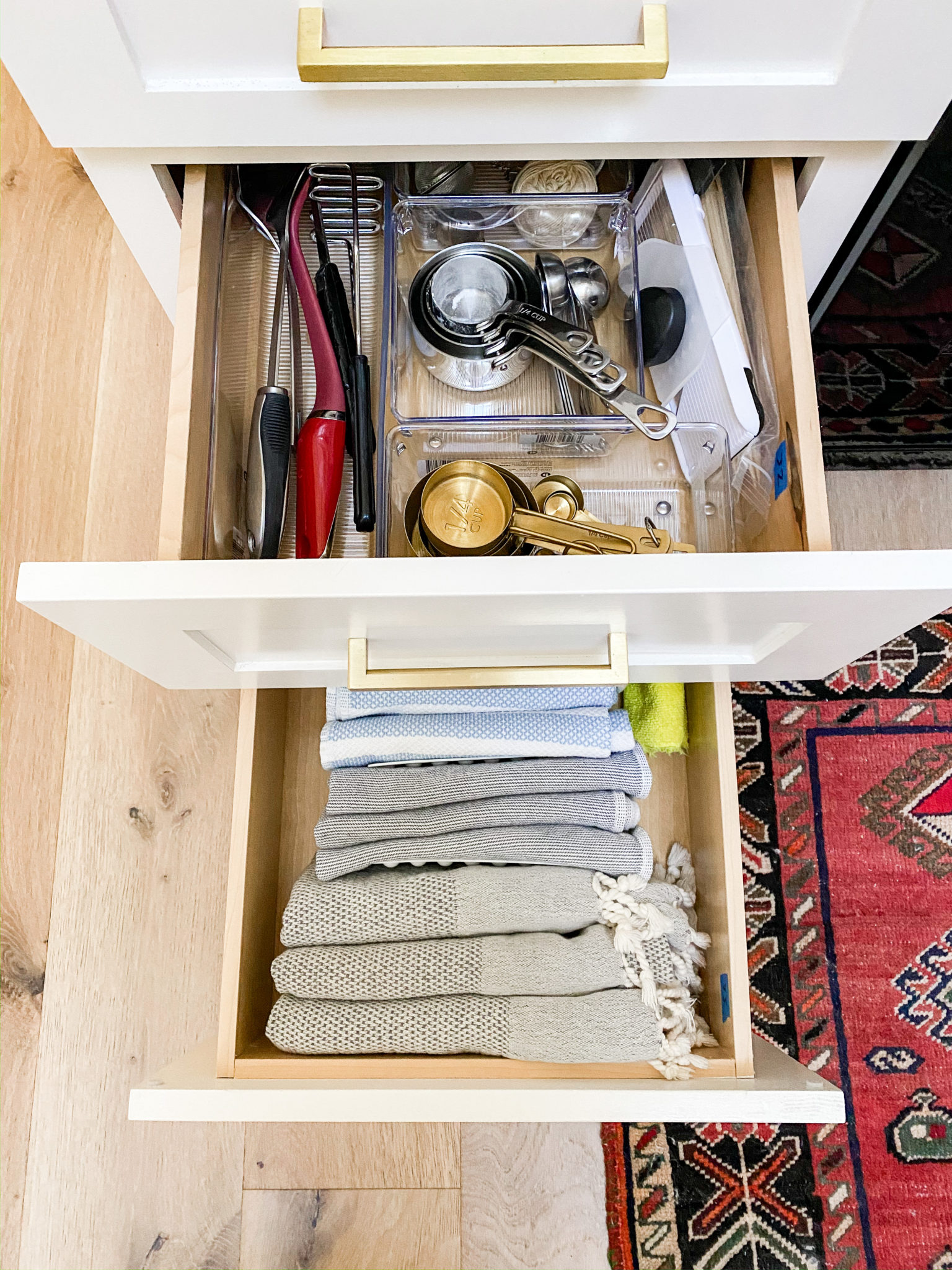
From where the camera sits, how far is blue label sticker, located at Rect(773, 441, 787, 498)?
2.19 feet

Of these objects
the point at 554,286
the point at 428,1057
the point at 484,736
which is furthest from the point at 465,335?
the point at 428,1057

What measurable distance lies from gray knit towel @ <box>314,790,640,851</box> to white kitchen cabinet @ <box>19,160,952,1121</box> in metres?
0.09

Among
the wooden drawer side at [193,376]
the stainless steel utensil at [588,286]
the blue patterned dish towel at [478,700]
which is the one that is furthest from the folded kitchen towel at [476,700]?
the stainless steel utensil at [588,286]

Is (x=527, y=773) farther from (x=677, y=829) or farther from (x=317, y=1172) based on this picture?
(x=317, y=1172)

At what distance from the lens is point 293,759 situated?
98 cm

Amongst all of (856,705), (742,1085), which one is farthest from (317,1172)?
(856,705)

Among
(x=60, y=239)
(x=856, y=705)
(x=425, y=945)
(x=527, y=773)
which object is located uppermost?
(x=60, y=239)

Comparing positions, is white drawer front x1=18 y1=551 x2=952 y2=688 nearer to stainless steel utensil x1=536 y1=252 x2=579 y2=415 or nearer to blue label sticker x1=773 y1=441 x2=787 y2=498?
blue label sticker x1=773 y1=441 x2=787 y2=498

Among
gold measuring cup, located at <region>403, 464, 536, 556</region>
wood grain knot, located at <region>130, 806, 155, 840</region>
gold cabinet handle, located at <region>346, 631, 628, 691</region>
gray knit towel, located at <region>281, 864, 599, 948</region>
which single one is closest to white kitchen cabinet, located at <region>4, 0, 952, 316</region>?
gold measuring cup, located at <region>403, 464, 536, 556</region>

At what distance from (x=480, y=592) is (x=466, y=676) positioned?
134mm

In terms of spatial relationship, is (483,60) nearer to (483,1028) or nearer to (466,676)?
(466,676)

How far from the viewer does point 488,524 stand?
0.69 meters

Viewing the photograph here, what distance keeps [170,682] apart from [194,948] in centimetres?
54

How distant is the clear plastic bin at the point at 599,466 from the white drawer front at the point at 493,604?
0.10 metres
